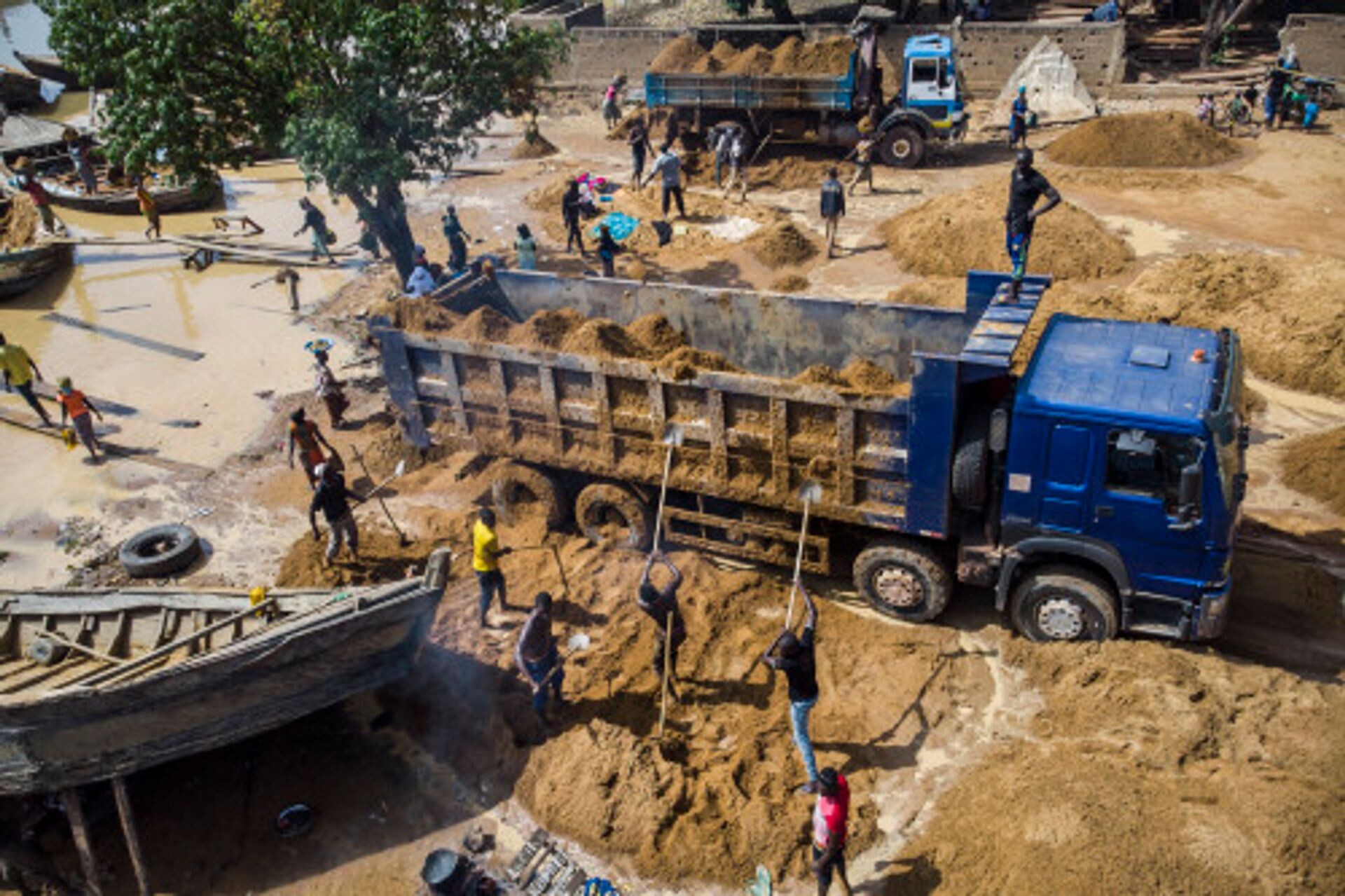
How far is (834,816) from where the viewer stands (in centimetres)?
635

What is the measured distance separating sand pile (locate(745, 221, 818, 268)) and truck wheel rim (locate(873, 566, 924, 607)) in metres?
9.83

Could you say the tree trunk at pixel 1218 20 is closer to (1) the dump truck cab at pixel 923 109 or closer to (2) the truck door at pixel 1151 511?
(1) the dump truck cab at pixel 923 109

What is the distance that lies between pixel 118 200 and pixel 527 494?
1995 cm

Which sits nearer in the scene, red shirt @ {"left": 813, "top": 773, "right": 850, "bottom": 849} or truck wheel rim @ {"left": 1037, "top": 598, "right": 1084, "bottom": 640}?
red shirt @ {"left": 813, "top": 773, "right": 850, "bottom": 849}

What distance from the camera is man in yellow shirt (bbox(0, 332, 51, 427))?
46.8 ft

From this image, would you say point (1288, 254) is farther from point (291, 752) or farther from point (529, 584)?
point (291, 752)

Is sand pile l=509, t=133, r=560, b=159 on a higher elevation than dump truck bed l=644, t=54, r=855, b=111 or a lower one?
lower

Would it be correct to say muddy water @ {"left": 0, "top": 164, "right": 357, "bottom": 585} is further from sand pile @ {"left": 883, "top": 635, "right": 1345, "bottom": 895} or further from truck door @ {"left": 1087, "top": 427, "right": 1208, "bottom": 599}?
truck door @ {"left": 1087, "top": 427, "right": 1208, "bottom": 599}

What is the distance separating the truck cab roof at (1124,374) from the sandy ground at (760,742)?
2.16 meters

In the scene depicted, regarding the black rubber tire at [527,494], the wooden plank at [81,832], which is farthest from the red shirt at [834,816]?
the wooden plank at [81,832]

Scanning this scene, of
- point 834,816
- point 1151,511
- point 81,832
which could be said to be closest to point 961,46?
point 1151,511

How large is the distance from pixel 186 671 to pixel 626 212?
51.7ft

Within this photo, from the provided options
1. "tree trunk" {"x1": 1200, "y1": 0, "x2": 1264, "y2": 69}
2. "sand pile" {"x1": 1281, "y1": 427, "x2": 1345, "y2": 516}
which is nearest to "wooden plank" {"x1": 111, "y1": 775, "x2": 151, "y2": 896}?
"sand pile" {"x1": 1281, "y1": 427, "x2": 1345, "y2": 516}

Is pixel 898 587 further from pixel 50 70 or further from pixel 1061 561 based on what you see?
pixel 50 70
